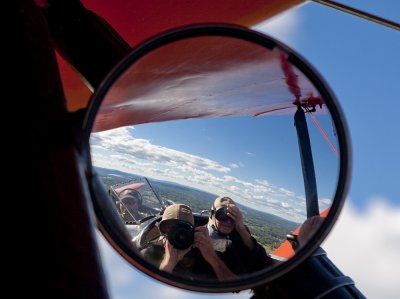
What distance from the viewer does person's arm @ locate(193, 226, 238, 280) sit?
0.52 meters

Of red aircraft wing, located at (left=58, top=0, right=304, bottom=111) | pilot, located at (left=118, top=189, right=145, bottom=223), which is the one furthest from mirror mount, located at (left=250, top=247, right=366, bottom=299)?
red aircraft wing, located at (left=58, top=0, right=304, bottom=111)

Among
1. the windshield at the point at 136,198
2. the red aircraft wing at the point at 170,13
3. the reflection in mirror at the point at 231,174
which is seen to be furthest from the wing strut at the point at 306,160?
the red aircraft wing at the point at 170,13

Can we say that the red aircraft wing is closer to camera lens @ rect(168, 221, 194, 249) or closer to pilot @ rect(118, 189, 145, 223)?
pilot @ rect(118, 189, 145, 223)

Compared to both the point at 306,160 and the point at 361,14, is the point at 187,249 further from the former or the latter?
the point at 361,14

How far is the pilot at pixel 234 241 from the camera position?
55 cm

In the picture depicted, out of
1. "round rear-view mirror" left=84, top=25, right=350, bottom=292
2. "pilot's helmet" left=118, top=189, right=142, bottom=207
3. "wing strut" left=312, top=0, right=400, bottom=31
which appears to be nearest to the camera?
"round rear-view mirror" left=84, top=25, right=350, bottom=292

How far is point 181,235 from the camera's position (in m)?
0.62

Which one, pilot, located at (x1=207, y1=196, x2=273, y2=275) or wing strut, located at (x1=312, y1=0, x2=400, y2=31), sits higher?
wing strut, located at (x1=312, y1=0, x2=400, y2=31)

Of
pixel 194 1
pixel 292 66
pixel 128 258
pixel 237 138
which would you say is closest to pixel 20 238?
pixel 128 258

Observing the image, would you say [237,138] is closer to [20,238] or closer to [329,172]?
[329,172]

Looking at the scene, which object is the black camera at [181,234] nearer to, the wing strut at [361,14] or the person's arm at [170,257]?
the person's arm at [170,257]

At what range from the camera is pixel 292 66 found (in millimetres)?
506

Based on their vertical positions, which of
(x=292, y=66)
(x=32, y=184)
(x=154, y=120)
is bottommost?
(x=154, y=120)

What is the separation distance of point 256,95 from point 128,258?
24.9 inches
